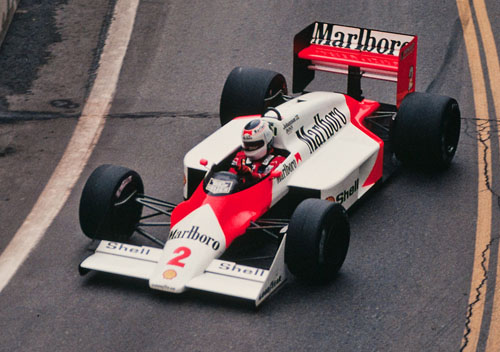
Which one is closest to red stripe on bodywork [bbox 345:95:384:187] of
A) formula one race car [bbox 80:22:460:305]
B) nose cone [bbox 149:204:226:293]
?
formula one race car [bbox 80:22:460:305]

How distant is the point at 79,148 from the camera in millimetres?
11922

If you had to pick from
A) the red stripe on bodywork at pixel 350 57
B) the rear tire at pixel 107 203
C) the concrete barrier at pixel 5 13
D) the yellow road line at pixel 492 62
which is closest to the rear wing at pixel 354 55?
the red stripe on bodywork at pixel 350 57

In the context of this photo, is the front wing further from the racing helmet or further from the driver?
the racing helmet

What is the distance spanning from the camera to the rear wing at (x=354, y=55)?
11.3 meters

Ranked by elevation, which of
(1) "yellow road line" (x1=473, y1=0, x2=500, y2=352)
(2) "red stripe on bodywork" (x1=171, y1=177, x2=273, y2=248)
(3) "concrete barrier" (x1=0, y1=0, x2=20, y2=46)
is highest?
(2) "red stripe on bodywork" (x1=171, y1=177, x2=273, y2=248)

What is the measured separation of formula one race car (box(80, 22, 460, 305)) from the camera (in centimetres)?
828

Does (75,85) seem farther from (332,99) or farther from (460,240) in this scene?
(460,240)

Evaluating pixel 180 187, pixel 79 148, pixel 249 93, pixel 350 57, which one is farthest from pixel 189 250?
pixel 350 57

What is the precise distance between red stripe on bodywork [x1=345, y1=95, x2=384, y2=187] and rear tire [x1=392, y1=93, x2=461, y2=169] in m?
0.33

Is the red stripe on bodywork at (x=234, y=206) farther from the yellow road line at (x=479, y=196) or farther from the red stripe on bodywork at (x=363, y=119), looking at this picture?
the yellow road line at (x=479, y=196)

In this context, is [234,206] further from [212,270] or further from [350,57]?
[350,57]

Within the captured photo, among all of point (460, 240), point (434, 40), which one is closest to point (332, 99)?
point (460, 240)

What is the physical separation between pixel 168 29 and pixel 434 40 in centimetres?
435

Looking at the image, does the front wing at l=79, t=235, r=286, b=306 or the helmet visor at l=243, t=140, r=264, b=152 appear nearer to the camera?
the front wing at l=79, t=235, r=286, b=306
